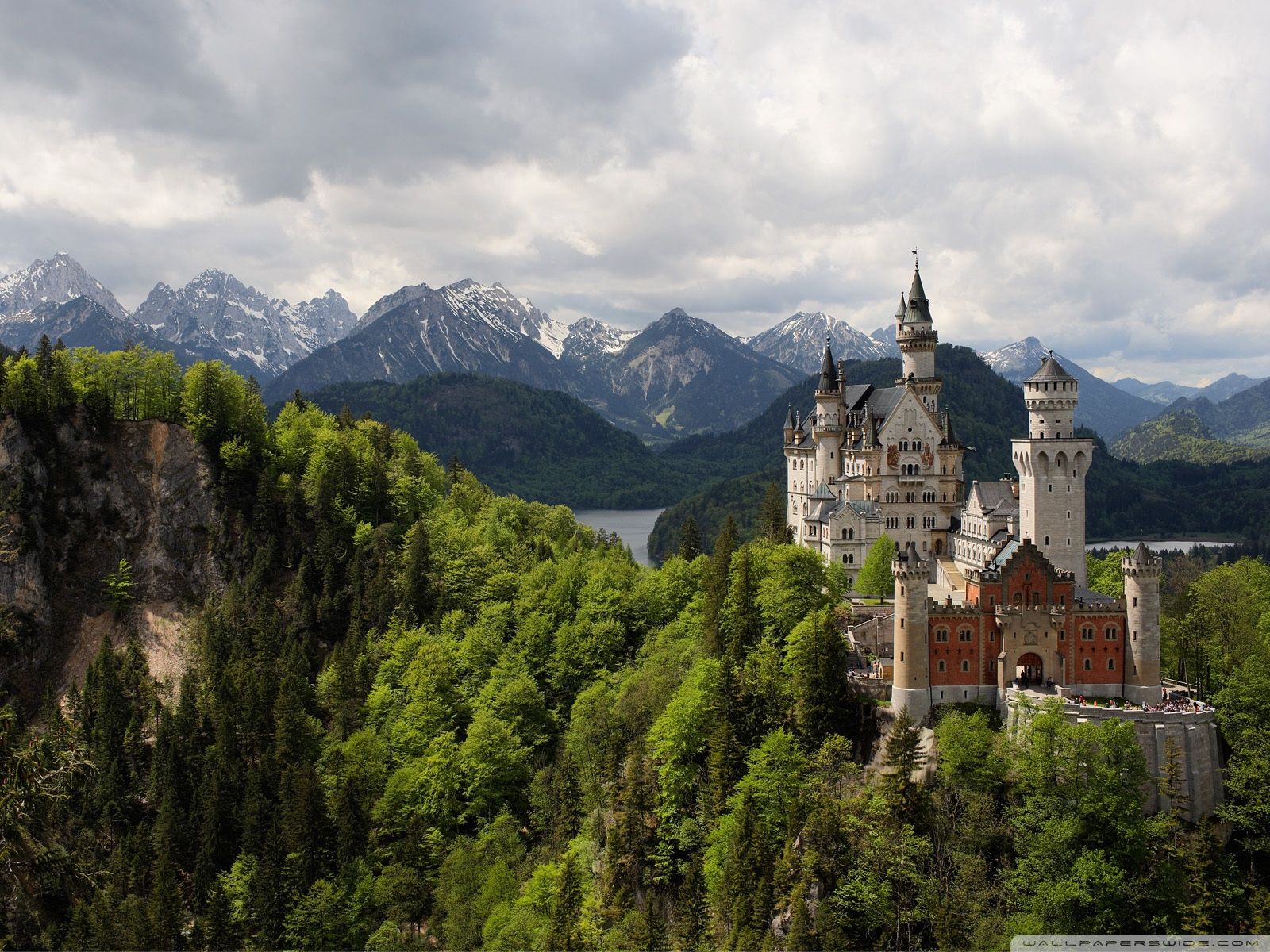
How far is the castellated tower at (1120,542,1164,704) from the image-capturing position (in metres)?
58.9

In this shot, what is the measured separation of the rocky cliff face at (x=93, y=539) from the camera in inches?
4018

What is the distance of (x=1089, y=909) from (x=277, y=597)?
8139cm

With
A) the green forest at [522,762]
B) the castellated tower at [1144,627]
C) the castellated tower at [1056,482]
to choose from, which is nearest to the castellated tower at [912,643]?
the green forest at [522,762]

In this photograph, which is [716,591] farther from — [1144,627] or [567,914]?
[1144,627]

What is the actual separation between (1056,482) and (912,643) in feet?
52.5

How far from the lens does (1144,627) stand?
5916 cm

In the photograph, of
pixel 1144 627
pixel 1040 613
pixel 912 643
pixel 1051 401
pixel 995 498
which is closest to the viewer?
pixel 912 643

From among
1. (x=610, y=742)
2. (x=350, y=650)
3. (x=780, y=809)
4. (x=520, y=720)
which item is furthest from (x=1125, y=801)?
(x=350, y=650)

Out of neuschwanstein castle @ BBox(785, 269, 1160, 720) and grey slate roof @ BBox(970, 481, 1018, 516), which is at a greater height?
grey slate roof @ BBox(970, 481, 1018, 516)

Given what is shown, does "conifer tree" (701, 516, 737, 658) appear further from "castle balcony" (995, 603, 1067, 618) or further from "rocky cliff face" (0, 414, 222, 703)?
"rocky cliff face" (0, 414, 222, 703)

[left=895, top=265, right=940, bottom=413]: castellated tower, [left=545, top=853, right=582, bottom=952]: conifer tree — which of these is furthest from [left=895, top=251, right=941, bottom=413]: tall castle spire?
[left=545, top=853, right=582, bottom=952]: conifer tree

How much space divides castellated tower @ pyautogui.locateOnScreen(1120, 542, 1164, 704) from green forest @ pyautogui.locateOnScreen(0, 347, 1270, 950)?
377cm

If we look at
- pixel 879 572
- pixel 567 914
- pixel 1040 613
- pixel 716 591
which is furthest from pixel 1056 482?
pixel 567 914

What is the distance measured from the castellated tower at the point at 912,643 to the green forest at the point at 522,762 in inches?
78.8
